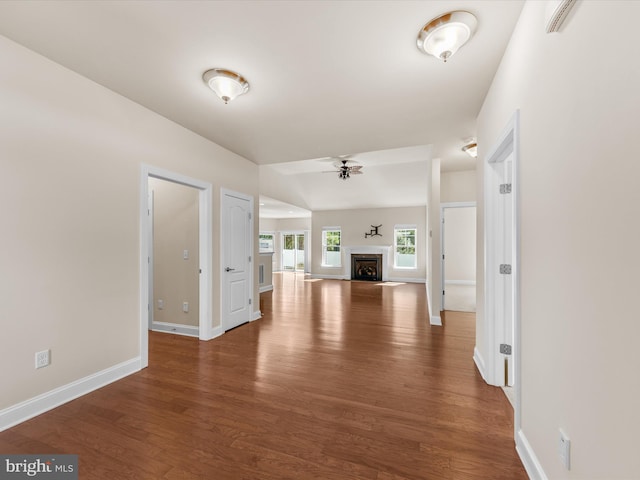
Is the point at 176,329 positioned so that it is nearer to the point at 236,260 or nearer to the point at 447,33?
the point at 236,260

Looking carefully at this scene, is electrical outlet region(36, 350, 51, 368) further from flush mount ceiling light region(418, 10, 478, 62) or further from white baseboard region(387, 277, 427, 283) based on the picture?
white baseboard region(387, 277, 427, 283)

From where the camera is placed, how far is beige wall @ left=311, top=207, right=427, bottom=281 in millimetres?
9602

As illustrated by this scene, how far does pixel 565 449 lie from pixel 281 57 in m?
2.80

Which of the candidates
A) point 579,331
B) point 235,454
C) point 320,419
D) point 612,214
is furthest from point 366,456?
point 612,214

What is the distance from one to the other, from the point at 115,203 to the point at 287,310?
144 inches

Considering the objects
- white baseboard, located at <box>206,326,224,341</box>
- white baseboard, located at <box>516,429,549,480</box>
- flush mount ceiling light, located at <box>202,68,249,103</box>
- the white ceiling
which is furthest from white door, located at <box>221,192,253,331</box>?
white baseboard, located at <box>516,429,549,480</box>

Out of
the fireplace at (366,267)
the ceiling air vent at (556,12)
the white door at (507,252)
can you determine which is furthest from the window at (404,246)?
the ceiling air vent at (556,12)

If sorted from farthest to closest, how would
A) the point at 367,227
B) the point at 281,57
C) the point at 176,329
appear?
the point at 367,227
the point at 176,329
the point at 281,57

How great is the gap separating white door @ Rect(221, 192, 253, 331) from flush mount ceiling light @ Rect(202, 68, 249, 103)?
189 cm

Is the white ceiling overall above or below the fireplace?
above

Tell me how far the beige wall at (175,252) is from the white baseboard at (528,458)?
12.3 ft

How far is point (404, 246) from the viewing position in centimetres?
985

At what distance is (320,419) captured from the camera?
209cm

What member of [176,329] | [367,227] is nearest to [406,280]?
[367,227]
